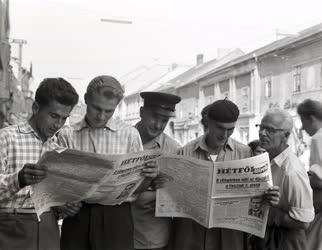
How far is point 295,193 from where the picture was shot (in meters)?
2.88

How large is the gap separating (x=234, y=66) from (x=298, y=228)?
26.2 m

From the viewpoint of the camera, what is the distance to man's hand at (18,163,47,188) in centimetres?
213

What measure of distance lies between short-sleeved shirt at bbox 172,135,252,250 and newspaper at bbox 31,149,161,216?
0.58 metres

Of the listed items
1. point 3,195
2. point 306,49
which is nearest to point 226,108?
point 3,195

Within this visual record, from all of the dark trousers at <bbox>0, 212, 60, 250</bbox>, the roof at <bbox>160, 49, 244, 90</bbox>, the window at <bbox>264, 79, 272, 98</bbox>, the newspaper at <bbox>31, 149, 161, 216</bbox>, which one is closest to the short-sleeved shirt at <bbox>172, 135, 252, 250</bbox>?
the newspaper at <bbox>31, 149, 161, 216</bbox>

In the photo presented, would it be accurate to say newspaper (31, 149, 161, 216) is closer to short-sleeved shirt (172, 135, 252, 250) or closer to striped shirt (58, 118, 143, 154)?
striped shirt (58, 118, 143, 154)

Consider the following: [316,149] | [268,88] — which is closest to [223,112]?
[316,149]

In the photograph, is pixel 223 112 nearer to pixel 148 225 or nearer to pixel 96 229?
pixel 148 225

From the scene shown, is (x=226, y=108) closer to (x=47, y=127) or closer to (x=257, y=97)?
(x=47, y=127)

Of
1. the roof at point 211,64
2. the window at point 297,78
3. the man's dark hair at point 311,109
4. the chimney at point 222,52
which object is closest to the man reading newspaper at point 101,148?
the man's dark hair at point 311,109

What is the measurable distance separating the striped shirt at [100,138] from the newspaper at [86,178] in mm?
219

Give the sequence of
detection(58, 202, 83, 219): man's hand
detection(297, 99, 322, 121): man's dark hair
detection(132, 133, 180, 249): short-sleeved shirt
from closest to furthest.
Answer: detection(58, 202, 83, 219): man's hand, detection(132, 133, 180, 249): short-sleeved shirt, detection(297, 99, 322, 121): man's dark hair

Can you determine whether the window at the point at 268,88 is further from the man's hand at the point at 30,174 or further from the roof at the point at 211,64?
the man's hand at the point at 30,174

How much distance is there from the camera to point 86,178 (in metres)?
2.40
